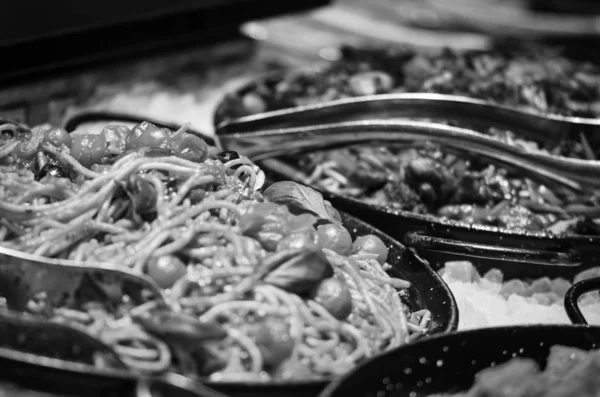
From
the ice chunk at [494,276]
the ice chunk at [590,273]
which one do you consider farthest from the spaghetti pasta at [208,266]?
the ice chunk at [590,273]

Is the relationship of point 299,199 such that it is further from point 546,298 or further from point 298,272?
point 546,298

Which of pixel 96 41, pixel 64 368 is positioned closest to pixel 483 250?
pixel 64 368

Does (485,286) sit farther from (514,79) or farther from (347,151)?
(514,79)

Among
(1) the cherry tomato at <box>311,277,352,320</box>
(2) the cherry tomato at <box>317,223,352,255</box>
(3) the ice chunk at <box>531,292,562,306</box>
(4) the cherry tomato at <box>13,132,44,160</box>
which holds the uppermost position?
(4) the cherry tomato at <box>13,132,44,160</box>

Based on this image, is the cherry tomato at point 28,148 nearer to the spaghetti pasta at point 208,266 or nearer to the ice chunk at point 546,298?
the spaghetti pasta at point 208,266

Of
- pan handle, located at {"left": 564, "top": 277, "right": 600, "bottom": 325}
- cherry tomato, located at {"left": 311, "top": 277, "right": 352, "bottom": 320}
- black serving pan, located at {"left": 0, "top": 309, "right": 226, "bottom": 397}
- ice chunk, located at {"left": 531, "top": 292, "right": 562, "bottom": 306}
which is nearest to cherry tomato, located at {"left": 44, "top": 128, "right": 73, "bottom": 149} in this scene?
black serving pan, located at {"left": 0, "top": 309, "right": 226, "bottom": 397}

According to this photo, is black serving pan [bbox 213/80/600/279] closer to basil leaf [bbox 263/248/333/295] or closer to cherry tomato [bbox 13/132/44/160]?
basil leaf [bbox 263/248/333/295]
